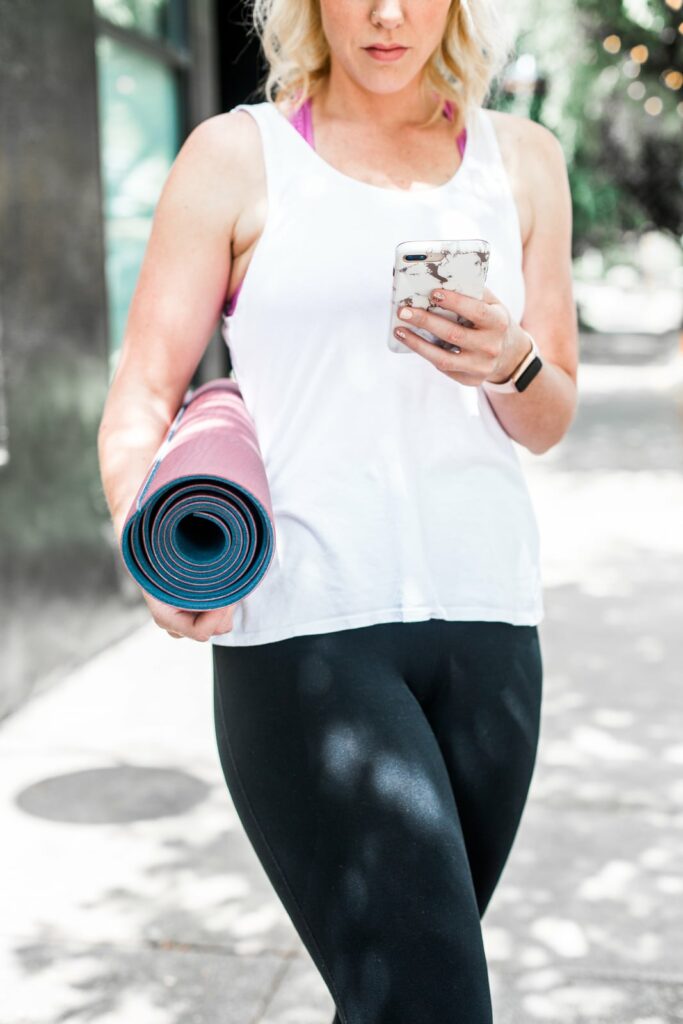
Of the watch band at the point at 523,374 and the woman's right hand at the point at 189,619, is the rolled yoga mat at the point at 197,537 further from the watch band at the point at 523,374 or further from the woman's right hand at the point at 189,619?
the watch band at the point at 523,374

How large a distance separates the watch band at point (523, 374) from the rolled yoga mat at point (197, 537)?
436 mm

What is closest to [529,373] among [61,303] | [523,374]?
[523,374]

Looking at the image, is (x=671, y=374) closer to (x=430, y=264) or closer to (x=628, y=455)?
(x=628, y=455)

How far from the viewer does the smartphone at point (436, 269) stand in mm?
1679

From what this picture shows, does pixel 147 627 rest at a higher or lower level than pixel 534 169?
lower

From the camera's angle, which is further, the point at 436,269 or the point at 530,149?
the point at 530,149

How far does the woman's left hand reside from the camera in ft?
5.60

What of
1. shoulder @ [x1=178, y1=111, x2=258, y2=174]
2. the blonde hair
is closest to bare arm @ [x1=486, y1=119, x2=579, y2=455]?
the blonde hair

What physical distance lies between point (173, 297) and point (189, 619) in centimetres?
48

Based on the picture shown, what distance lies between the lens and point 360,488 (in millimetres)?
1860

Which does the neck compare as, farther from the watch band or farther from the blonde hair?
the watch band

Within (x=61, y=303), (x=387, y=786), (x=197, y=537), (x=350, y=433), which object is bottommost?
(x=387, y=786)

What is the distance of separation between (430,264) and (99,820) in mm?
2985

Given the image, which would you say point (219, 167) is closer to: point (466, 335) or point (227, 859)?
point (466, 335)
